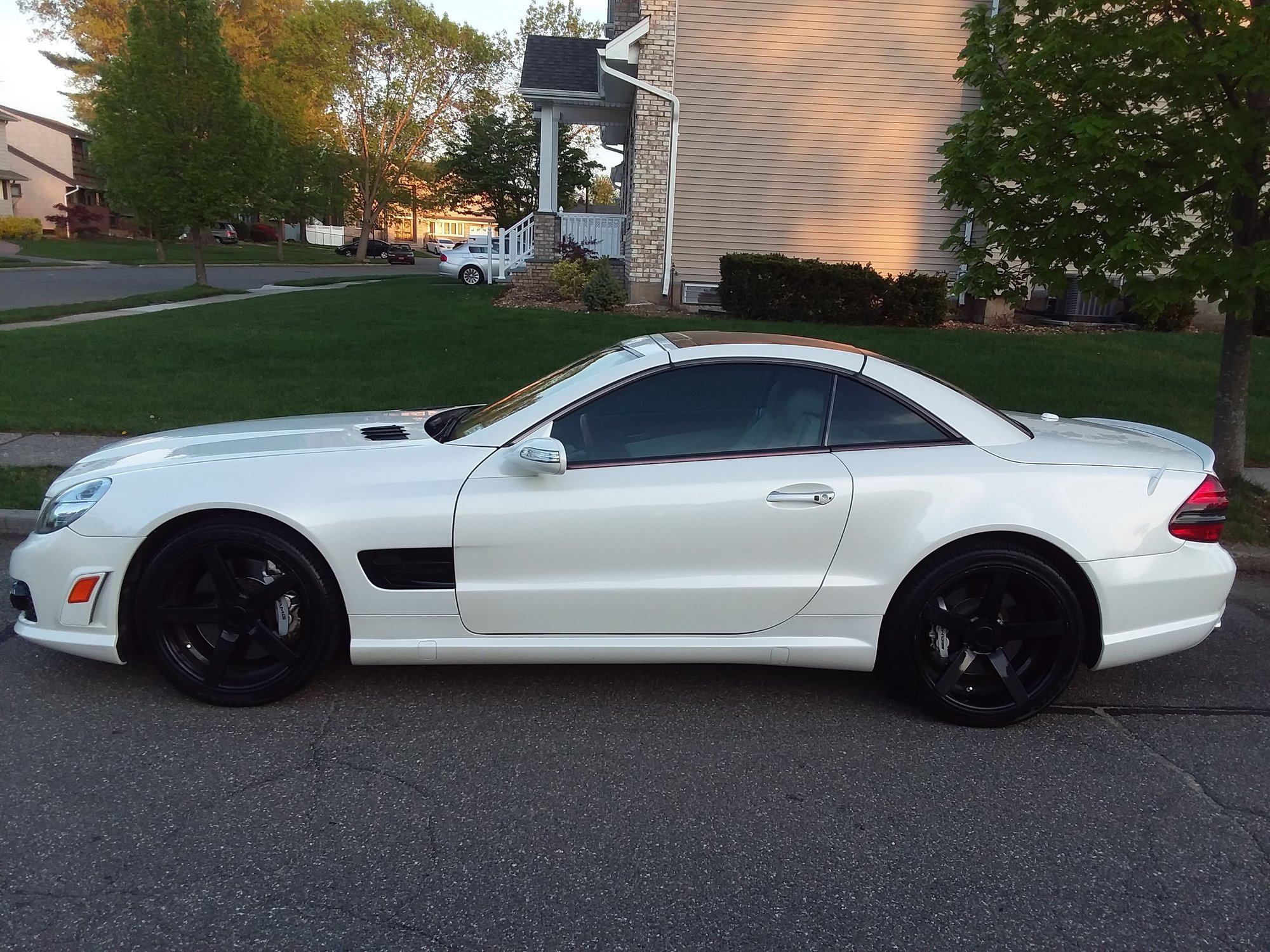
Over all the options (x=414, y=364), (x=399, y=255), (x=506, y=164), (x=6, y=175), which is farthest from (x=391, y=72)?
(x=414, y=364)

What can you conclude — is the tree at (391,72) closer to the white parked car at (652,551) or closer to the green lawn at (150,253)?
the green lawn at (150,253)

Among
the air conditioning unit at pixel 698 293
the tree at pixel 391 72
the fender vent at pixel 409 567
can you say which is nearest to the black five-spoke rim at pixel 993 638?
the fender vent at pixel 409 567

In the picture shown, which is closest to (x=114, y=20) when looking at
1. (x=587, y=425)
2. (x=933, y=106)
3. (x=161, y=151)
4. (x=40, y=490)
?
(x=161, y=151)

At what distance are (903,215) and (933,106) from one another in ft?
6.01

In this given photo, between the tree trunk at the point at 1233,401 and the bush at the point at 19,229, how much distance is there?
53210 millimetres

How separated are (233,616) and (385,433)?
984 millimetres

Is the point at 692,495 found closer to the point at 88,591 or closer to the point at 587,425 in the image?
the point at 587,425

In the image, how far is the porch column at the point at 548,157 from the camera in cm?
1972

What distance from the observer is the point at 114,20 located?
55375 millimetres

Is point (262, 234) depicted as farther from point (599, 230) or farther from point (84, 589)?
point (84, 589)

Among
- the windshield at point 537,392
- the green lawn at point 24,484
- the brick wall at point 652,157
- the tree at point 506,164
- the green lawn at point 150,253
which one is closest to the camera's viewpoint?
the windshield at point 537,392

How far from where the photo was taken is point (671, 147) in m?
16.6

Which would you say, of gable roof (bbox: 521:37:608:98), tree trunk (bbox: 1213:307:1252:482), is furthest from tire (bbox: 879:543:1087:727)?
gable roof (bbox: 521:37:608:98)

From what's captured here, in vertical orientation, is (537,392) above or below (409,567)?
above
